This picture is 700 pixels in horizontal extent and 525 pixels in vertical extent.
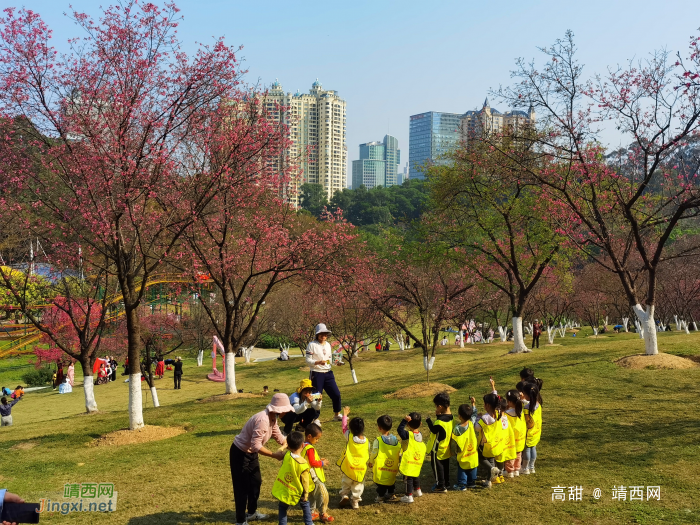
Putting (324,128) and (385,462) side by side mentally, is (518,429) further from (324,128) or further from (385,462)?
(324,128)

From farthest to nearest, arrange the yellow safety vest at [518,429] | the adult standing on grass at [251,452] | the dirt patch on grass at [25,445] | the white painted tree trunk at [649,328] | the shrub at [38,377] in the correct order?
the shrub at [38,377] < the white painted tree trunk at [649,328] < the dirt patch on grass at [25,445] < the yellow safety vest at [518,429] < the adult standing on grass at [251,452]

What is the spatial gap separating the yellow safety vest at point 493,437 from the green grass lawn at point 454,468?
506 mm

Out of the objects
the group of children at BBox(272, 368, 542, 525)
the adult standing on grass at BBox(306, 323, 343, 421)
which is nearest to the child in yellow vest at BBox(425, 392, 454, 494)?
the group of children at BBox(272, 368, 542, 525)

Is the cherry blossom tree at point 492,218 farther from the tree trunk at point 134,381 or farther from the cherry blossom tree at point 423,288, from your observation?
the tree trunk at point 134,381

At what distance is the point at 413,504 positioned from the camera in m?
7.80

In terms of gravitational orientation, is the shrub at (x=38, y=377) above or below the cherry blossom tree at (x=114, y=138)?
below

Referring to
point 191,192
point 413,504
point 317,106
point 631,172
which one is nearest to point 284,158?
point 191,192

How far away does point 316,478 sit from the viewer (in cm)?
690

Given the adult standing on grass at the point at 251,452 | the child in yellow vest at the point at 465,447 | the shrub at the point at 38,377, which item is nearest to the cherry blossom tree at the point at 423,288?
the child in yellow vest at the point at 465,447

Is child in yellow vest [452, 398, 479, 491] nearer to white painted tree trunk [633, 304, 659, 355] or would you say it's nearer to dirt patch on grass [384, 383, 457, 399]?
dirt patch on grass [384, 383, 457, 399]

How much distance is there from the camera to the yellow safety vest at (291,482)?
21.9ft

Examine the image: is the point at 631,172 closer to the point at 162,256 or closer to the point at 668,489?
the point at 668,489

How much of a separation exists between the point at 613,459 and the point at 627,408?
349cm

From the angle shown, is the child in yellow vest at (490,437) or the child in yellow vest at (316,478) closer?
the child in yellow vest at (316,478)
